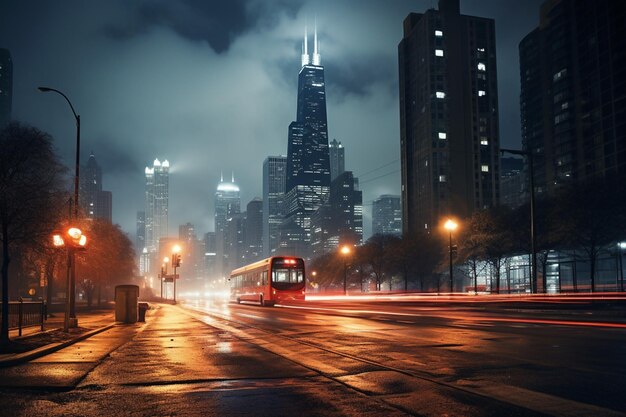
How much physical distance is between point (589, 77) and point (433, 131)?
47.7 m

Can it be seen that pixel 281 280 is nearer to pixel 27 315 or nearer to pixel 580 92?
pixel 27 315

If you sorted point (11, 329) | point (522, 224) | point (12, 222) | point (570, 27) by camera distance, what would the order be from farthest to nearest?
point (570, 27) < point (522, 224) < point (11, 329) < point (12, 222)


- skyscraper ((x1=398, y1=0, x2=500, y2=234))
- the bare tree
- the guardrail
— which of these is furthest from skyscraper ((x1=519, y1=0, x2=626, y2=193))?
the bare tree

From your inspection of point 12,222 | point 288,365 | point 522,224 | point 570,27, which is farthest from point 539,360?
point 570,27

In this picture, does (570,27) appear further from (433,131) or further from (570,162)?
(433,131)

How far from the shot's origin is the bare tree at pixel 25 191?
17500 mm

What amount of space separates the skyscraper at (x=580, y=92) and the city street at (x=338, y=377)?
96.5 m

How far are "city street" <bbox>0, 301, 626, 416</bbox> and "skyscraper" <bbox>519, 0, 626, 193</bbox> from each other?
3800 inches

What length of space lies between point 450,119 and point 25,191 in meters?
156

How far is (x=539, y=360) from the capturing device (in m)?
11.2

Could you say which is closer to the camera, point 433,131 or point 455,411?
point 455,411

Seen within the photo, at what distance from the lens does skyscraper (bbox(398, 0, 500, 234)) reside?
541 feet

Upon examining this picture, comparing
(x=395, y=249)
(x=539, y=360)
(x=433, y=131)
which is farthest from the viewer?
(x=433, y=131)

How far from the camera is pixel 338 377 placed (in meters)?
9.84
